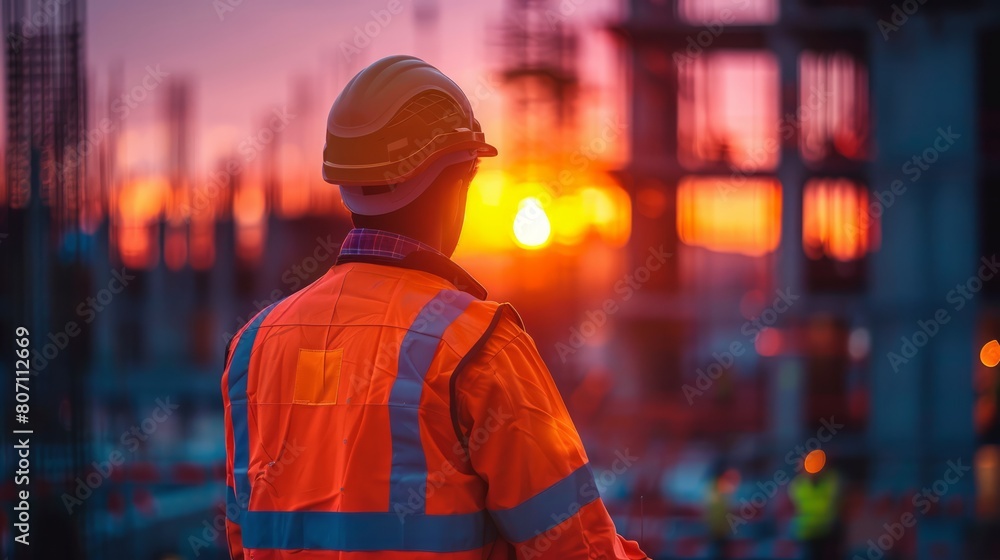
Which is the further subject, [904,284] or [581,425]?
[581,425]

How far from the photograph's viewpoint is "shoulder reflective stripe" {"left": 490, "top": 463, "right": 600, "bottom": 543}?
176cm

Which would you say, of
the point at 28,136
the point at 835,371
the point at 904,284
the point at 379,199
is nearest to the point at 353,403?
the point at 379,199

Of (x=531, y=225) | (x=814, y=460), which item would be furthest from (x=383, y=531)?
(x=531, y=225)

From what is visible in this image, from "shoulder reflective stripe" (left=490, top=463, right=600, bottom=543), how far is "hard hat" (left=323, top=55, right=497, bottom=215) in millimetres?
624

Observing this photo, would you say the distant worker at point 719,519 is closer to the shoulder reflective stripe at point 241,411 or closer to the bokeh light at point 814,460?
the bokeh light at point 814,460

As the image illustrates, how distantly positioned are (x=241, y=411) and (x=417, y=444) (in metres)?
0.42

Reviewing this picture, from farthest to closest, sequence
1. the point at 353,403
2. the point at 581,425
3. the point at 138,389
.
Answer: the point at 138,389 < the point at 581,425 < the point at 353,403

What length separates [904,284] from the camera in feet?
75.0

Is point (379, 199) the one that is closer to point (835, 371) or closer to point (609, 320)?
point (609, 320)

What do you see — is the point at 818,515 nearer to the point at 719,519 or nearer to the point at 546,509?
the point at 719,519

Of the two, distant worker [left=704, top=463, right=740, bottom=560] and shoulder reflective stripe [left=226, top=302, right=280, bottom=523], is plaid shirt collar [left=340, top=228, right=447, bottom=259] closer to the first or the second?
shoulder reflective stripe [left=226, top=302, right=280, bottom=523]

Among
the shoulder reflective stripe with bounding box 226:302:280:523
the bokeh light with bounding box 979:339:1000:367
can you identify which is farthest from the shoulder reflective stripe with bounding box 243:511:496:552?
the bokeh light with bounding box 979:339:1000:367

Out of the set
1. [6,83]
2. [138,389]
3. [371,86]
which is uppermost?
[6,83]

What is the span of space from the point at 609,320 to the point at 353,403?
26872 millimetres
